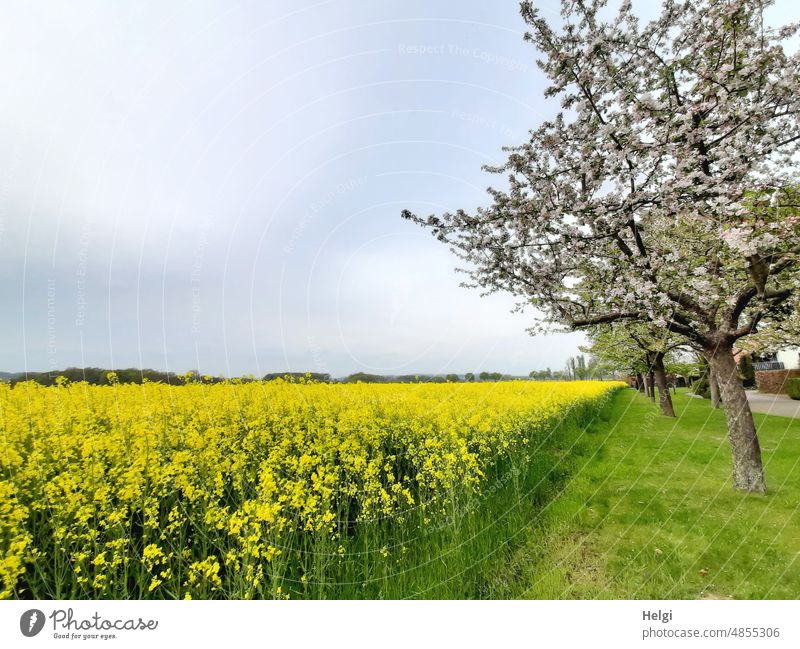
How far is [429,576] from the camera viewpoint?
13.5 ft

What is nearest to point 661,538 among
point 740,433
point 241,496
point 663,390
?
point 740,433

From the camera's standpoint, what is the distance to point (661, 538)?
5211 mm

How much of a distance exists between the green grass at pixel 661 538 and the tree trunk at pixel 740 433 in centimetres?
31

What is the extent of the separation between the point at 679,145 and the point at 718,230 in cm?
136

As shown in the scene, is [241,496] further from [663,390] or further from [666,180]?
[663,390]

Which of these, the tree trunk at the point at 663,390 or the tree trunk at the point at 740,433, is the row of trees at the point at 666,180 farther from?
the tree trunk at the point at 663,390

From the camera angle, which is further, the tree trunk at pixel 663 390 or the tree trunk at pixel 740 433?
the tree trunk at pixel 663 390

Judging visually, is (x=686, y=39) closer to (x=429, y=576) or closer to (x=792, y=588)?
(x=792, y=588)

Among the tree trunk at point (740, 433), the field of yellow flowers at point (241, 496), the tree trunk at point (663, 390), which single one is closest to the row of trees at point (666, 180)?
the tree trunk at point (740, 433)

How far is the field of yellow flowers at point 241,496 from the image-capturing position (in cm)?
330

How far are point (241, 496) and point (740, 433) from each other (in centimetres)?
875

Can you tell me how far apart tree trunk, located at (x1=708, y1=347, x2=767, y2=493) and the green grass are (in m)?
0.31

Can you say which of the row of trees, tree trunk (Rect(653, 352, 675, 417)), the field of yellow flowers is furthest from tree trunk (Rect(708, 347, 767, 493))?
tree trunk (Rect(653, 352, 675, 417))
